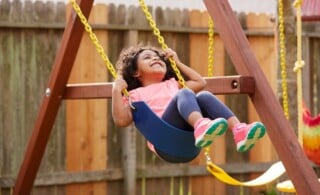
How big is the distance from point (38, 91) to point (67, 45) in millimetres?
1442

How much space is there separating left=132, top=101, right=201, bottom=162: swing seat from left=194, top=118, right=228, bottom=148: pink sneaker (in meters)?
0.22

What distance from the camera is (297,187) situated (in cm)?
430

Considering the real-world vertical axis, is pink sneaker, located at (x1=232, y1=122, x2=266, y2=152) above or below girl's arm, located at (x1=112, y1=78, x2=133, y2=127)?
below

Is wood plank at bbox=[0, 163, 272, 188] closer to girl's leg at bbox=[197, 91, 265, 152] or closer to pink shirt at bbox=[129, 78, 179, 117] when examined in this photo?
pink shirt at bbox=[129, 78, 179, 117]

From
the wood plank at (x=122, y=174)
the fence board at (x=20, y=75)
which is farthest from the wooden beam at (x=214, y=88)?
the wood plank at (x=122, y=174)

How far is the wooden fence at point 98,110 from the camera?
695 centimetres

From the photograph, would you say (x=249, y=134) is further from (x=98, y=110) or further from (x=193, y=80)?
(x=98, y=110)

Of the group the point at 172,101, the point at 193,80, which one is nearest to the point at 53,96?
the point at 193,80

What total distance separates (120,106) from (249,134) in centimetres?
77

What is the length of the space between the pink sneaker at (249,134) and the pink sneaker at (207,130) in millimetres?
160

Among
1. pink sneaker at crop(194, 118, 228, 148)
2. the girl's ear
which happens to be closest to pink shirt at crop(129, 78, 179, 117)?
the girl's ear

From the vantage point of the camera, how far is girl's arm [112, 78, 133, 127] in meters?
4.82

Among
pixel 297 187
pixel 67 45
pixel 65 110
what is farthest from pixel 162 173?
pixel 297 187

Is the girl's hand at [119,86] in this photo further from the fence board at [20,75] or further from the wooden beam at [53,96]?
the fence board at [20,75]
